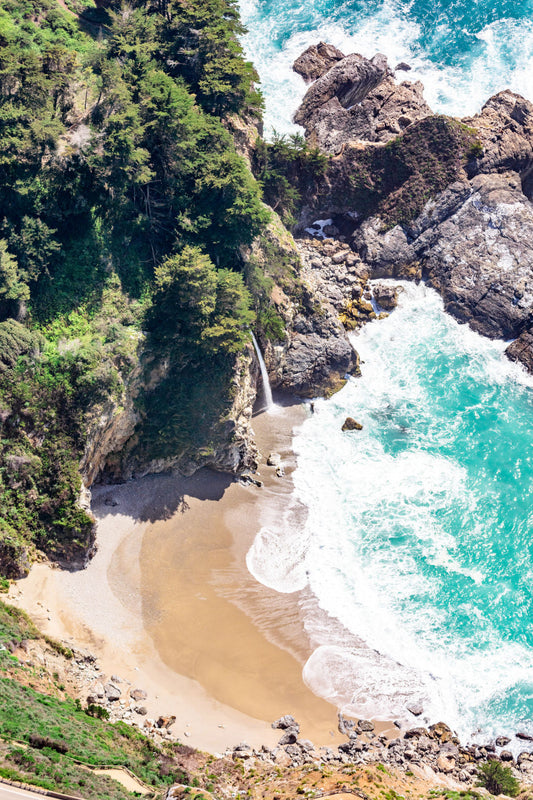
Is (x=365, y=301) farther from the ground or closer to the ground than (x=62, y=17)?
closer to the ground

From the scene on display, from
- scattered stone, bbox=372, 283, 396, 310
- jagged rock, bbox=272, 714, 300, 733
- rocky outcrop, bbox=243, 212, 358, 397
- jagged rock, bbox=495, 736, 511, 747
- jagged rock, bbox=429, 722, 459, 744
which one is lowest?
jagged rock, bbox=272, 714, 300, 733

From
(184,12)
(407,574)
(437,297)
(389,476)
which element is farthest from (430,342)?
(184,12)

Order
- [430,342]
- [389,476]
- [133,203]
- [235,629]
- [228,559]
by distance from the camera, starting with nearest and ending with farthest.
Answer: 1. [235,629]
2. [228,559]
3. [133,203]
4. [389,476]
5. [430,342]

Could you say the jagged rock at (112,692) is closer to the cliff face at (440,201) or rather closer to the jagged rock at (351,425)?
the jagged rock at (351,425)

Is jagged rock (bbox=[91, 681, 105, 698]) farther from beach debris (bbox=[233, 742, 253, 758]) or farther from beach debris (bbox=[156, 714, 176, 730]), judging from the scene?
beach debris (bbox=[233, 742, 253, 758])

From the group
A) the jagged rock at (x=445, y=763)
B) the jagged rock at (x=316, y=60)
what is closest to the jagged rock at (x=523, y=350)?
the jagged rock at (x=445, y=763)

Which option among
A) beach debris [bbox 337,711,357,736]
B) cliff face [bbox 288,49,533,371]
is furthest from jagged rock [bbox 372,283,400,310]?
beach debris [bbox 337,711,357,736]

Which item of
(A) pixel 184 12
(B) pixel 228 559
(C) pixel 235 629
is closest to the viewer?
(C) pixel 235 629

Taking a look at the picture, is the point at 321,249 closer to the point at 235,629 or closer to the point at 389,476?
the point at 389,476

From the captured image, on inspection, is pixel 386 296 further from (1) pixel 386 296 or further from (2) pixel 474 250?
(2) pixel 474 250
